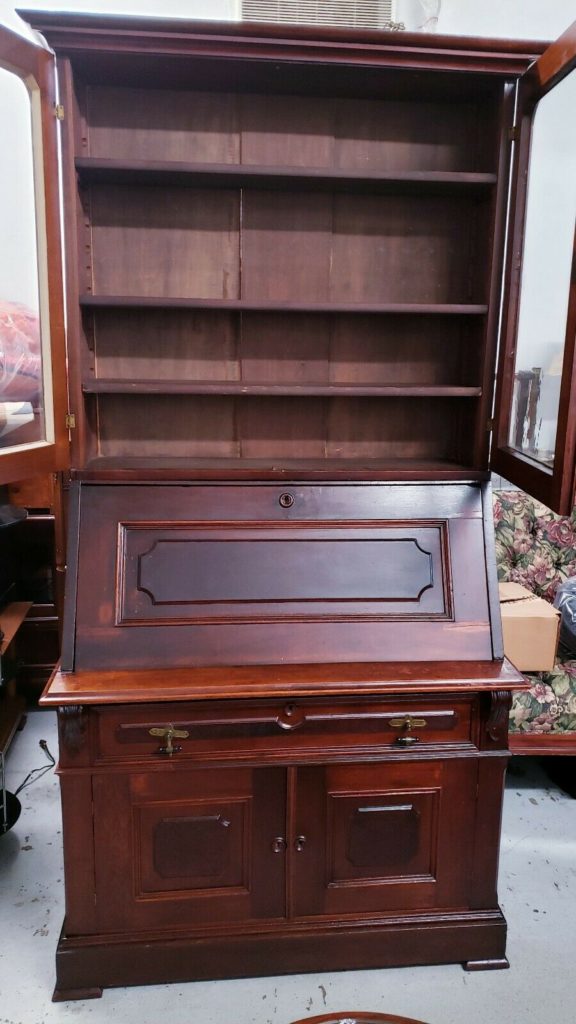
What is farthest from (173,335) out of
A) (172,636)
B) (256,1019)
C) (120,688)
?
(256,1019)

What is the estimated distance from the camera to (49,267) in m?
1.72

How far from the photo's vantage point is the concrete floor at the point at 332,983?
1.71 meters

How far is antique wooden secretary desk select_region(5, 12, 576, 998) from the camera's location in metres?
1.71

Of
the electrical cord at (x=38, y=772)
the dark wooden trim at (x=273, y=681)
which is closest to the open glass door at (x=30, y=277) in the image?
the dark wooden trim at (x=273, y=681)

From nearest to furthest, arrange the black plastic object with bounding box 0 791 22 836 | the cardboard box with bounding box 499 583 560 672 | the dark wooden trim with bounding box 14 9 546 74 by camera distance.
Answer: the dark wooden trim with bounding box 14 9 546 74 < the black plastic object with bounding box 0 791 22 836 < the cardboard box with bounding box 499 583 560 672

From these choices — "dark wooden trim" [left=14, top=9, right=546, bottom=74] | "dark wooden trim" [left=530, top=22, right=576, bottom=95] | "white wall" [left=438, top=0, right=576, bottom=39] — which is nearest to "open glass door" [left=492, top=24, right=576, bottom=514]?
"dark wooden trim" [left=530, top=22, right=576, bottom=95]

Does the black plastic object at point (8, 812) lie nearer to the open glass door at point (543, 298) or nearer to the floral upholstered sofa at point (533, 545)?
the open glass door at point (543, 298)

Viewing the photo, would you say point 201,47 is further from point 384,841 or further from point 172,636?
point 384,841

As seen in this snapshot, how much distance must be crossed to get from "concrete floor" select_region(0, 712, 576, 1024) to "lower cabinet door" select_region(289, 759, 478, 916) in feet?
0.59

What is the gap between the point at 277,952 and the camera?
5.89ft

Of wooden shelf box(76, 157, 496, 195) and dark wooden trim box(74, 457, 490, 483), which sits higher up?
wooden shelf box(76, 157, 496, 195)

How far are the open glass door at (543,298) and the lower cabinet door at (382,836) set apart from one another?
74cm

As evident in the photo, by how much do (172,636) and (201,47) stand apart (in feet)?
4.41

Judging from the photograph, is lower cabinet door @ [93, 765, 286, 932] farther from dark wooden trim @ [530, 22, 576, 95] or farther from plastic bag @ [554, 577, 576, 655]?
dark wooden trim @ [530, 22, 576, 95]
